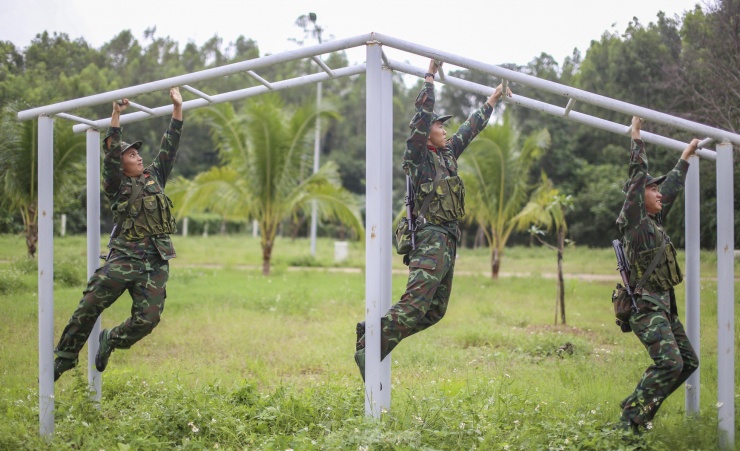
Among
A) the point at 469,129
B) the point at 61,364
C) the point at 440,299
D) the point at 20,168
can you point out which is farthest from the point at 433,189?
the point at 20,168

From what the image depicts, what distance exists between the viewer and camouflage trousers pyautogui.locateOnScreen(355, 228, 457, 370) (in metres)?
4.50

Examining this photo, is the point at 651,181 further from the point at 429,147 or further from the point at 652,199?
the point at 429,147

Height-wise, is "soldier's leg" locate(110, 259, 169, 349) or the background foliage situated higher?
the background foliage

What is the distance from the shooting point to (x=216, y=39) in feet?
134

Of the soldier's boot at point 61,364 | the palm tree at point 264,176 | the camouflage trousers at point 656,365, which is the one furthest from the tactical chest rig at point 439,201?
the palm tree at point 264,176

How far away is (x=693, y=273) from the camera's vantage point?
4973 millimetres

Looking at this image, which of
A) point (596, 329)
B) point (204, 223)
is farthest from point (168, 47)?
point (596, 329)

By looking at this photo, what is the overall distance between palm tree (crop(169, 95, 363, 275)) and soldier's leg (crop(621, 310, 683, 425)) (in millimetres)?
10708

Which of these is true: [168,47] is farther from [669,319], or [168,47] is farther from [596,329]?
[669,319]

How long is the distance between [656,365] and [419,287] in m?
1.59

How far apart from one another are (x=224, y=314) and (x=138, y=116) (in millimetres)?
5019

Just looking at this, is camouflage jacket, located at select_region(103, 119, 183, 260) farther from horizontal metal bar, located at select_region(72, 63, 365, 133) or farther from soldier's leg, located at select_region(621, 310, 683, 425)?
soldier's leg, located at select_region(621, 310, 683, 425)

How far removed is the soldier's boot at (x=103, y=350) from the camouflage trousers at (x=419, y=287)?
185 centimetres

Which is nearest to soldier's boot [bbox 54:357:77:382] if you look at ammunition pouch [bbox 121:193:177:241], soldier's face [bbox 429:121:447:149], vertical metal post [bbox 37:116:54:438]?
vertical metal post [bbox 37:116:54:438]
